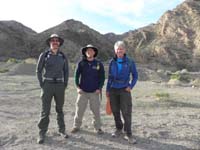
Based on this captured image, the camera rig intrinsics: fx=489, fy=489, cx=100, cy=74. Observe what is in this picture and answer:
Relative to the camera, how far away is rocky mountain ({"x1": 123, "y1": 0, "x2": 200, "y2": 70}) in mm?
77188

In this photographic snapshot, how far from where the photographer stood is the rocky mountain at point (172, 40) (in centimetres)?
7719

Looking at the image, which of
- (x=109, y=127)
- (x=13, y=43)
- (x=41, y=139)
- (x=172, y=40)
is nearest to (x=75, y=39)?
(x=13, y=43)

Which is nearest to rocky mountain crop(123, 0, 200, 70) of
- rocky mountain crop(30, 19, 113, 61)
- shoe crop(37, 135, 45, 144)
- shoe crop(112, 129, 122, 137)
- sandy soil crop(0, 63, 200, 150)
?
rocky mountain crop(30, 19, 113, 61)

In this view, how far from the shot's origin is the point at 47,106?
9.76m

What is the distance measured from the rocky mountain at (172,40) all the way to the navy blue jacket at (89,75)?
63.8m

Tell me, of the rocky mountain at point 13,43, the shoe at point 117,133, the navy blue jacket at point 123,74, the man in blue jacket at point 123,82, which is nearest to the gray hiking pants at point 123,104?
the man in blue jacket at point 123,82

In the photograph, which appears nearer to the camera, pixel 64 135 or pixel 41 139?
pixel 41 139

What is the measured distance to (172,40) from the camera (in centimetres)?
8281

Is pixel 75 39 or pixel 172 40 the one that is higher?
pixel 75 39

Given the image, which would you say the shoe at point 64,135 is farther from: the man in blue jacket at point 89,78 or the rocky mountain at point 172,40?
the rocky mountain at point 172,40

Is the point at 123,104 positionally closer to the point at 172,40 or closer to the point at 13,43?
the point at 13,43

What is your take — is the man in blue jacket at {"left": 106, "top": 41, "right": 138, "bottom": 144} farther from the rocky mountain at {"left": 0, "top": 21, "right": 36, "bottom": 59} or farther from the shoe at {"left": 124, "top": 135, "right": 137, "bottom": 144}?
the rocky mountain at {"left": 0, "top": 21, "right": 36, "bottom": 59}

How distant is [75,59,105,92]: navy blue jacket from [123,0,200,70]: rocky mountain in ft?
209

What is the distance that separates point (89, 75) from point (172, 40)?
73.9 meters
